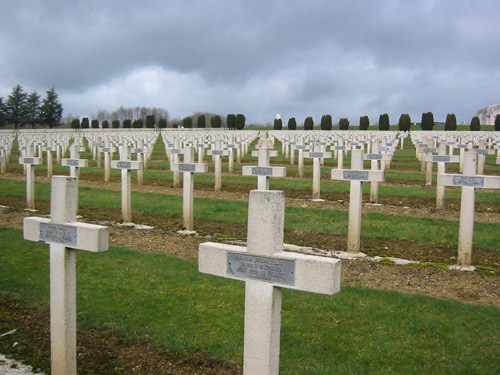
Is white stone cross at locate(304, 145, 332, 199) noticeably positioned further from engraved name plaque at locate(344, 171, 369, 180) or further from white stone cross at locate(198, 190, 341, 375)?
white stone cross at locate(198, 190, 341, 375)

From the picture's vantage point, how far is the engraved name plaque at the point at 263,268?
2.93 meters

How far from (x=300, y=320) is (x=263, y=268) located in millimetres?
2251

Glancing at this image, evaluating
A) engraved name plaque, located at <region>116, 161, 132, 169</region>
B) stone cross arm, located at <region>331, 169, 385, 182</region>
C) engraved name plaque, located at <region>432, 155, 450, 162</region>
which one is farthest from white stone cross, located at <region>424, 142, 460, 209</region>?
engraved name plaque, located at <region>116, 161, 132, 169</region>

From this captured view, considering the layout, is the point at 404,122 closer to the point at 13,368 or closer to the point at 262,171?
the point at 262,171

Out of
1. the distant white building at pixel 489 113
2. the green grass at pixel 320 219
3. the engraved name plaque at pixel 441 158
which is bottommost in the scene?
the green grass at pixel 320 219

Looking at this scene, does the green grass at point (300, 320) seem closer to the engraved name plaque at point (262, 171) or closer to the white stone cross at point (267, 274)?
the white stone cross at point (267, 274)

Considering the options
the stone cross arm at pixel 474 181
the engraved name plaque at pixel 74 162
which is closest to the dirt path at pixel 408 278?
the stone cross arm at pixel 474 181

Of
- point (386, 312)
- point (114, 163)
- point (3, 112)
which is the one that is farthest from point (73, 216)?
point (3, 112)

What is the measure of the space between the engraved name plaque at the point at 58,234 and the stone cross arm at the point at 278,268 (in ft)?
3.58

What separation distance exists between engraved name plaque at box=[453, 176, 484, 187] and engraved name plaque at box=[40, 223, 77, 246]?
5.52 m

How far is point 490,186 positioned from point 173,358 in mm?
4949

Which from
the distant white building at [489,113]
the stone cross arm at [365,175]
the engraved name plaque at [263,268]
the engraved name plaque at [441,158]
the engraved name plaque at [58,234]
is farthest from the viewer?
the distant white building at [489,113]

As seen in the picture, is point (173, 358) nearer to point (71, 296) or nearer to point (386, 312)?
point (71, 296)

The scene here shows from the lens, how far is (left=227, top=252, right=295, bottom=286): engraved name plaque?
9.63 feet
